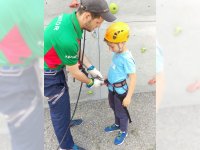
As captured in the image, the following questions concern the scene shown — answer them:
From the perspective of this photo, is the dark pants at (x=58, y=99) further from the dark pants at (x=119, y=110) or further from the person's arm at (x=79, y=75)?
the dark pants at (x=119, y=110)

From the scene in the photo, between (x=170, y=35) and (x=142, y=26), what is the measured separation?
2282 mm

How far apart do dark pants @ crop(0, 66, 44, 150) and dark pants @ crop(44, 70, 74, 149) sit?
1.38 meters

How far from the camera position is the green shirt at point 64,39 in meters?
2.01

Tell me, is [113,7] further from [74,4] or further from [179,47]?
[179,47]

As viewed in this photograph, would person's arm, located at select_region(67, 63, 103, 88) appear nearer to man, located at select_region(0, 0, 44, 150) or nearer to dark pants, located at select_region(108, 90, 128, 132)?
dark pants, located at select_region(108, 90, 128, 132)

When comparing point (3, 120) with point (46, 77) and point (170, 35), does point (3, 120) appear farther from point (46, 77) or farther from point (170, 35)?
point (46, 77)

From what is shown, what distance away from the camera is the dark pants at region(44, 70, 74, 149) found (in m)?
2.35

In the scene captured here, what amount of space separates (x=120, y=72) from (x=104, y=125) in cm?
89

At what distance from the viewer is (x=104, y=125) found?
3170 mm

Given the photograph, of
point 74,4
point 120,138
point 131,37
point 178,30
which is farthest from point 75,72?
point 178,30

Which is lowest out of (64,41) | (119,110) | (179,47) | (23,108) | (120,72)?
(119,110)

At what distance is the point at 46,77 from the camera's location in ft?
7.64

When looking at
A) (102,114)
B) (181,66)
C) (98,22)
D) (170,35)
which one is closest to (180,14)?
(170,35)

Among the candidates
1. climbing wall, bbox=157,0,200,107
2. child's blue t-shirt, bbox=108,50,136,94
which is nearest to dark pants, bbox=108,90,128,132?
child's blue t-shirt, bbox=108,50,136,94
